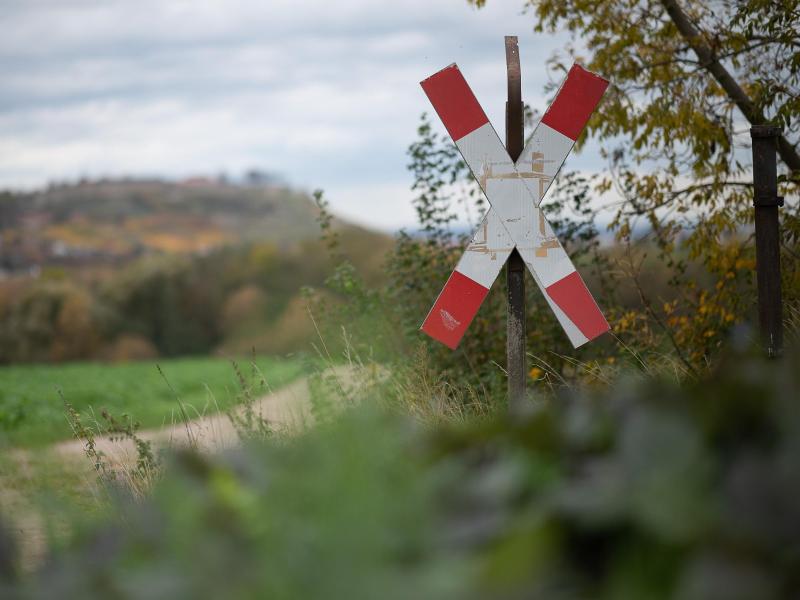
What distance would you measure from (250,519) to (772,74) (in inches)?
259

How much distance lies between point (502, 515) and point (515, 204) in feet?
9.38

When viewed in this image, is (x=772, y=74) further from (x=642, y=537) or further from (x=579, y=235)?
(x=642, y=537)

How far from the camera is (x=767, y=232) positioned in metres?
4.62

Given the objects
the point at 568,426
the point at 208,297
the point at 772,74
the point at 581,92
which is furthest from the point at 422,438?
the point at 208,297

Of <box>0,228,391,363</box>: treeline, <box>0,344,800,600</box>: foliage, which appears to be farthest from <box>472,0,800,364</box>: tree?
<box>0,228,391,363</box>: treeline

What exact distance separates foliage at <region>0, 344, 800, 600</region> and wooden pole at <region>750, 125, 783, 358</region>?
126 inches

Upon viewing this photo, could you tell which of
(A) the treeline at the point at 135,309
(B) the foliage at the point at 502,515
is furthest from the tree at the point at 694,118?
(A) the treeline at the point at 135,309

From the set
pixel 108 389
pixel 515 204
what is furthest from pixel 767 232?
pixel 108 389

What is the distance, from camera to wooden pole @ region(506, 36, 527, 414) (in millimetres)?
4277

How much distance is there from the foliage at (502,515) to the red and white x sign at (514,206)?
242cm

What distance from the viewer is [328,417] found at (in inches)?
147

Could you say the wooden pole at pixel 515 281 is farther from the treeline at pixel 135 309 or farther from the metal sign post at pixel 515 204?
the treeline at pixel 135 309

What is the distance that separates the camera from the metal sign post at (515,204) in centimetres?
408

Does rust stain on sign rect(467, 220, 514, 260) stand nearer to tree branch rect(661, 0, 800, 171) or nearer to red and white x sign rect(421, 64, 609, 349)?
red and white x sign rect(421, 64, 609, 349)
